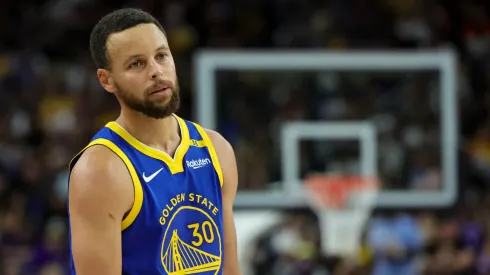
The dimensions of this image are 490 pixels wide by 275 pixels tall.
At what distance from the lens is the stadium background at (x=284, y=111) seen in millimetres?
8406

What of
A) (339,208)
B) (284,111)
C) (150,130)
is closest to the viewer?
(150,130)

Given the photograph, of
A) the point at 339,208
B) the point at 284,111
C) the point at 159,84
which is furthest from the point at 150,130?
the point at 284,111

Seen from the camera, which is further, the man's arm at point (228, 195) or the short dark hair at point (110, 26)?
the man's arm at point (228, 195)

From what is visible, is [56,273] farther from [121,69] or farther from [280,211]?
[121,69]

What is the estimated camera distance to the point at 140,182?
282cm

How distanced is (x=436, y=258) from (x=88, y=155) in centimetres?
620

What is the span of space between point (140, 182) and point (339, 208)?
556 cm

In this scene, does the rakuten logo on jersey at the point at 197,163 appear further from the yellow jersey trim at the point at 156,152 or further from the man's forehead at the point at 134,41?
the man's forehead at the point at 134,41

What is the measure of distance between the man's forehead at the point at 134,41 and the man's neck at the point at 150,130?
0.22 metres

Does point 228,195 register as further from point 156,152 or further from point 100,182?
point 100,182

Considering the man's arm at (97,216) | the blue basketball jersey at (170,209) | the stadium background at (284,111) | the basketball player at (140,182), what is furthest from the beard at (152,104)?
the stadium background at (284,111)

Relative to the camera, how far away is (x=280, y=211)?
329 inches

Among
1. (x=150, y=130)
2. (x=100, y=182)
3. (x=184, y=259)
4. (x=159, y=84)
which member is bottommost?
(x=184, y=259)

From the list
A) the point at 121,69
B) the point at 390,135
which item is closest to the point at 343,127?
the point at 390,135
